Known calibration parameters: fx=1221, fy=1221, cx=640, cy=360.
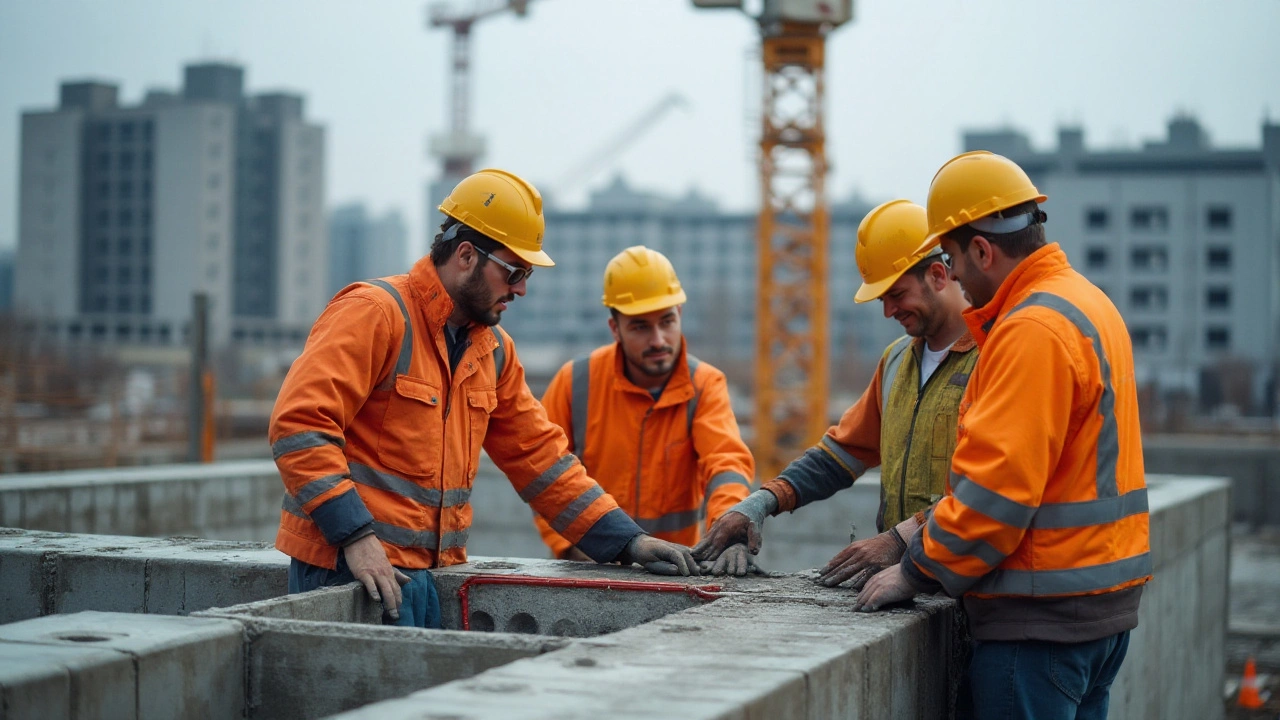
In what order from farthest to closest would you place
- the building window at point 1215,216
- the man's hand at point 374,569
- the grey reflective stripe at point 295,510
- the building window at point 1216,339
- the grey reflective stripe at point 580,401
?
the building window at point 1215,216
the building window at point 1216,339
the grey reflective stripe at point 580,401
the grey reflective stripe at point 295,510
the man's hand at point 374,569

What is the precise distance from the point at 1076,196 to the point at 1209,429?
33091mm

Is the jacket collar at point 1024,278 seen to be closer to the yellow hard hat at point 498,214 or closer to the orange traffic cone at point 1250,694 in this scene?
the yellow hard hat at point 498,214

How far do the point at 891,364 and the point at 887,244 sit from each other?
17.5 inches

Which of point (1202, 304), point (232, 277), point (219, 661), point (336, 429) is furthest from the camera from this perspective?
point (232, 277)

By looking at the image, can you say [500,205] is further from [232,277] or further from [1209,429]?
[232,277]

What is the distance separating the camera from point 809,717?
2.77m

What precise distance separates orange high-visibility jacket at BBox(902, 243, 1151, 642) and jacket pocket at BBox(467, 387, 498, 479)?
1644 millimetres

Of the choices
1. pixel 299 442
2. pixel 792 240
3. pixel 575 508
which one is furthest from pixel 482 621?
Result: pixel 792 240

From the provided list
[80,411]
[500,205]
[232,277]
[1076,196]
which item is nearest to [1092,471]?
[500,205]

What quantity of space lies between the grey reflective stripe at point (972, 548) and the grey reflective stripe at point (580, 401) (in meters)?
2.73

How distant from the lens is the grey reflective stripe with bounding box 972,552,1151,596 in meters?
3.26

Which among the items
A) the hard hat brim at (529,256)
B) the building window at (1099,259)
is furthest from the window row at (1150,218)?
the hard hat brim at (529,256)

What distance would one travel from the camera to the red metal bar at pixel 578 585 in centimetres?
402

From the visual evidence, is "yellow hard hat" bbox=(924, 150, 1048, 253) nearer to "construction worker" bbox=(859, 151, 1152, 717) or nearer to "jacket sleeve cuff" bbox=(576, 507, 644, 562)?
"construction worker" bbox=(859, 151, 1152, 717)
